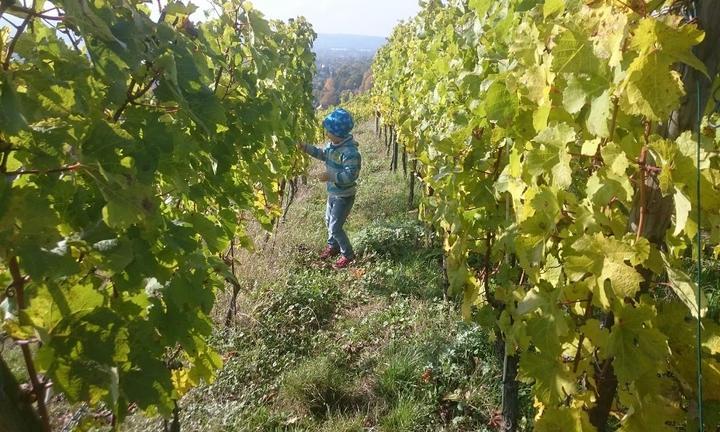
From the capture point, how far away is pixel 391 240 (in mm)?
5746

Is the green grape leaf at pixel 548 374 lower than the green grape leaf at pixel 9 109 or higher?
lower

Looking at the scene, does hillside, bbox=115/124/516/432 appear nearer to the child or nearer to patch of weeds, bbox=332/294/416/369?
patch of weeds, bbox=332/294/416/369

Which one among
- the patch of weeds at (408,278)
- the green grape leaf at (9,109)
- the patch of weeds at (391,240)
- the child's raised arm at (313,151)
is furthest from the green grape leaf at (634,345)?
the child's raised arm at (313,151)

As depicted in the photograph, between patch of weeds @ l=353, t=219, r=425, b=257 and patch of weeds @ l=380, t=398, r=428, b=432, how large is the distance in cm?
266

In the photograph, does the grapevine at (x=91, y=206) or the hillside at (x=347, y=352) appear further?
the hillside at (x=347, y=352)

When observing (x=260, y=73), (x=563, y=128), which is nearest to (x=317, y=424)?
(x=260, y=73)

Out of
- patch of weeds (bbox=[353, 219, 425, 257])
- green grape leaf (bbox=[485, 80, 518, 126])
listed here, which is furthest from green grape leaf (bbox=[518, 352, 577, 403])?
patch of weeds (bbox=[353, 219, 425, 257])

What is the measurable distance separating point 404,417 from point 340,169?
3284 mm

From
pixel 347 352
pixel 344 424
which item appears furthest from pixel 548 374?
pixel 347 352

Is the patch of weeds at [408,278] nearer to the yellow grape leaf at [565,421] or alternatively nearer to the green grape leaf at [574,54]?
the yellow grape leaf at [565,421]

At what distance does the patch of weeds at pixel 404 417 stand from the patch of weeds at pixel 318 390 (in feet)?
0.98

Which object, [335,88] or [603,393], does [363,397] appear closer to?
[603,393]

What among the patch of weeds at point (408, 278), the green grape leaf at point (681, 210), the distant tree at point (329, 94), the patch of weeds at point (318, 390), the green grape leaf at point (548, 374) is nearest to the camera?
the green grape leaf at point (681, 210)

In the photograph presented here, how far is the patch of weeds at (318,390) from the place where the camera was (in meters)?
3.05
